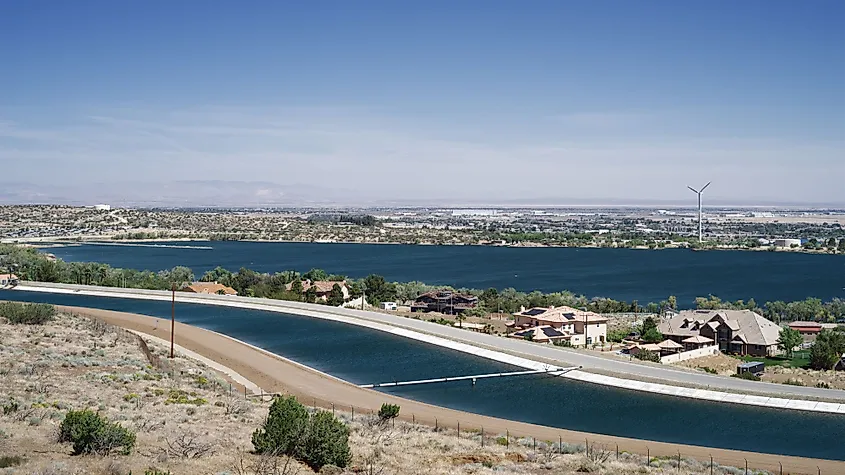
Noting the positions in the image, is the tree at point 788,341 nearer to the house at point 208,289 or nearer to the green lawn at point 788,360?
the green lawn at point 788,360

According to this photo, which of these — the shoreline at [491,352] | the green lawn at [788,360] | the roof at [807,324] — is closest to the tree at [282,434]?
the shoreline at [491,352]

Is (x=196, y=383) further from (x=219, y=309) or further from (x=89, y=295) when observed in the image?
(x=89, y=295)

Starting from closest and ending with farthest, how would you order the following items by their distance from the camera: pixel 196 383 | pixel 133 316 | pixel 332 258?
1. pixel 196 383
2. pixel 133 316
3. pixel 332 258

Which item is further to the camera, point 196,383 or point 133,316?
point 133,316

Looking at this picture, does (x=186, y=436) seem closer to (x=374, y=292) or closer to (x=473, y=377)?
(x=473, y=377)

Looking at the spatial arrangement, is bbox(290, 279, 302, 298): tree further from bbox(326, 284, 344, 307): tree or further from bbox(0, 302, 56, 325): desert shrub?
bbox(0, 302, 56, 325): desert shrub

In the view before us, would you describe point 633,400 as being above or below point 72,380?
below

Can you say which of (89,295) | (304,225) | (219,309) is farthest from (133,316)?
(304,225)

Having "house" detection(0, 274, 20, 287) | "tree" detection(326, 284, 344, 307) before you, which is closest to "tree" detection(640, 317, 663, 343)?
"tree" detection(326, 284, 344, 307)
